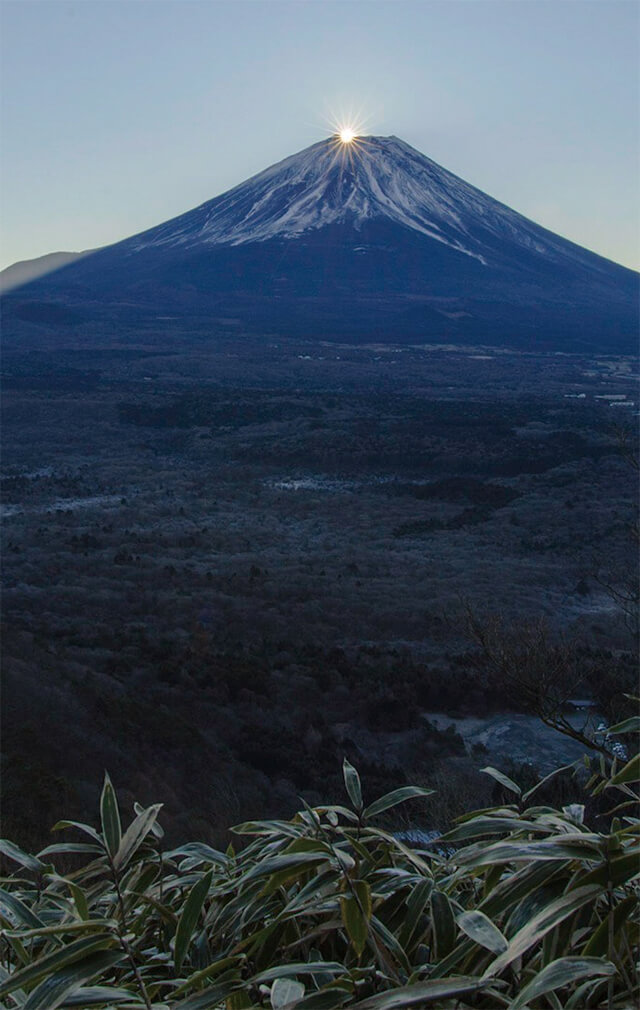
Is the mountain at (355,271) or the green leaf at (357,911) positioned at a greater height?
the mountain at (355,271)

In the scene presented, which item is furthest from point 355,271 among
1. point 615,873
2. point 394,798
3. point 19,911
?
point 615,873

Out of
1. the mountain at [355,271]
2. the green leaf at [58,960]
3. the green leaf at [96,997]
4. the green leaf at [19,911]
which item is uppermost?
the mountain at [355,271]

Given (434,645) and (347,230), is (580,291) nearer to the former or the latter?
(347,230)

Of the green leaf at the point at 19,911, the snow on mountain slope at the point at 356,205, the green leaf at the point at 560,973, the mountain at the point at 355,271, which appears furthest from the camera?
the snow on mountain slope at the point at 356,205

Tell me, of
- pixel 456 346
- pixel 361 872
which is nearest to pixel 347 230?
pixel 456 346

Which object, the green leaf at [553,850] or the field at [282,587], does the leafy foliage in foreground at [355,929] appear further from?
the field at [282,587]

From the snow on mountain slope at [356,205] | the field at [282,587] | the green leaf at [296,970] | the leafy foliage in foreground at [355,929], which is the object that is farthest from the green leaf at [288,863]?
the snow on mountain slope at [356,205]

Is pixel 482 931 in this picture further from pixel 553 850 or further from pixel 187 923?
pixel 187 923
